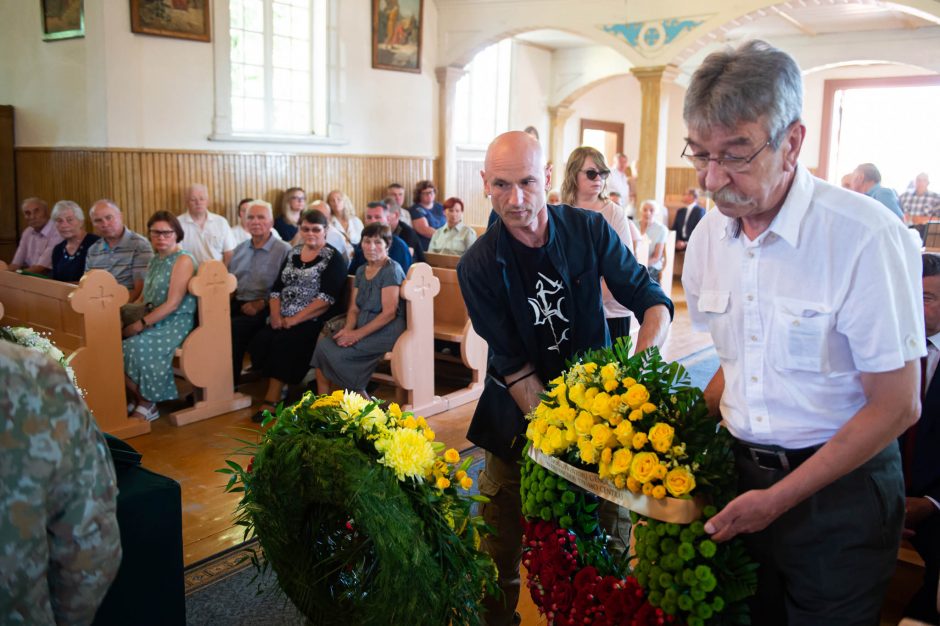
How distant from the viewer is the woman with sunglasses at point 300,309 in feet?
17.1

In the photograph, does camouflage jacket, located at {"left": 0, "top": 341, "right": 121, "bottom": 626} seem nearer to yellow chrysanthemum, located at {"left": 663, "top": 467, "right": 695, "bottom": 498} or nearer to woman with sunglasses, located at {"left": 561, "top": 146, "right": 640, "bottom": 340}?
yellow chrysanthemum, located at {"left": 663, "top": 467, "right": 695, "bottom": 498}

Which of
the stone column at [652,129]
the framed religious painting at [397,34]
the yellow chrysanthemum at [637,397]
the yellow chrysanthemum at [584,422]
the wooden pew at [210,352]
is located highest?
the framed religious painting at [397,34]

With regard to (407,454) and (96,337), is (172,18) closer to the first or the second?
(96,337)

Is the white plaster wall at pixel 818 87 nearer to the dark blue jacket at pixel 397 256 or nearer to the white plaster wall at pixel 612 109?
the white plaster wall at pixel 612 109

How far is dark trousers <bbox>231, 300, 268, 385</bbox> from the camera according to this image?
5.53 m

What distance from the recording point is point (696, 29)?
9344 mm

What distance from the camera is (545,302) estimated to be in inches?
87.6

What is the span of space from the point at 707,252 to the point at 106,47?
24.7 feet

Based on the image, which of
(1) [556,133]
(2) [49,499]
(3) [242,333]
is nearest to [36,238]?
(3) [242,333]

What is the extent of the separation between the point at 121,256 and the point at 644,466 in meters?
4.60

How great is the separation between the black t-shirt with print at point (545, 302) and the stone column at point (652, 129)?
8143 mm

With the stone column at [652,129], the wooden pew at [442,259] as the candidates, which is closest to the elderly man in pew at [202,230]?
the wooden pew at [442,259]

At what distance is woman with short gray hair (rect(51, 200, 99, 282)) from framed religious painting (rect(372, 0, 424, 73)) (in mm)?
5263

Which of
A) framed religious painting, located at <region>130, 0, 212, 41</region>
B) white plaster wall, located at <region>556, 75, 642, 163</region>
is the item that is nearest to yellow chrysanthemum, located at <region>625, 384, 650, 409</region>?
framed religious painting, located at <region>130, 0, 212, 41</region>
